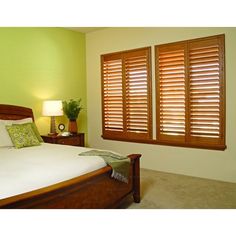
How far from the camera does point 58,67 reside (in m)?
4.77

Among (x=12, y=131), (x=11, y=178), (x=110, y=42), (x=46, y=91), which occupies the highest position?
(x=110, y=42)

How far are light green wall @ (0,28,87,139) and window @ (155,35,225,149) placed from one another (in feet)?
5.99

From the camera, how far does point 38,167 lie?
2.17 m

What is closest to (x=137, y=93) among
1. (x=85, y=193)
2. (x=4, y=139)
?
(x=4, y=139)

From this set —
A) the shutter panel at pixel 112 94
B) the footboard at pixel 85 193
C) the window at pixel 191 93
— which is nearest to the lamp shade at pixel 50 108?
the shutter panel at pixel 112 94

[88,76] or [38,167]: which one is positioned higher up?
[88,76]

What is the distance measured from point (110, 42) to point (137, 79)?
1.06 m

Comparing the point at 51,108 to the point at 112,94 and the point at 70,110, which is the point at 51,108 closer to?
the point at 70,110

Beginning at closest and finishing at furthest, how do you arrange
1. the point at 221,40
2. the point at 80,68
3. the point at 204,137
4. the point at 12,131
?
the point at 12,131, the point at 221,40, the point at 204,137, the point at 80,68

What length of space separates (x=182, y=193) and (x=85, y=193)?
166 cm

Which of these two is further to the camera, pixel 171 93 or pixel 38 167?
pixel 171 93

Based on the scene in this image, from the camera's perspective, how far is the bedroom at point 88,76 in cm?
379
